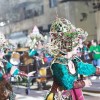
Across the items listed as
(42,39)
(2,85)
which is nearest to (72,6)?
(42,39)

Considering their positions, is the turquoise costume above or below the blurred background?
below

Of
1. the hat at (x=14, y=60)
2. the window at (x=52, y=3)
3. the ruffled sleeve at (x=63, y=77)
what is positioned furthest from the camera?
the window at (x=52, y=3)

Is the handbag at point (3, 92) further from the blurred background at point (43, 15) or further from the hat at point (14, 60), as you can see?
the blurred background at point (43, 15)

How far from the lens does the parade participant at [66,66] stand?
15.4ft

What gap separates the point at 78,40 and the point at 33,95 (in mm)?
5536

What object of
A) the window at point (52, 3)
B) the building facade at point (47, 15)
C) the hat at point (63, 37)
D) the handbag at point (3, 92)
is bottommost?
the handbag at point (3, 92)

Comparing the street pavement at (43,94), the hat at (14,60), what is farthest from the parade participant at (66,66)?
the street pavement at (43,94)

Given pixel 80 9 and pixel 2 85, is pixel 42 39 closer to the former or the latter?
pixel 2 85

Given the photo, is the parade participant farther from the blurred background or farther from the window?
the window

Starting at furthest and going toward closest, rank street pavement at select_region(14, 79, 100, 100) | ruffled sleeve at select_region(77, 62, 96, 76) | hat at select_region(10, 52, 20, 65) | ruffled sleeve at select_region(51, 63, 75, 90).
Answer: street pavement at select_region(14, 79, 100, 100) < hat at select_region(10, 52, 20, 65) < ruffled sleeve at select_region(77, 62, 96, 76) < ruffled sleeve at select_region(51, 63, 75, 90)

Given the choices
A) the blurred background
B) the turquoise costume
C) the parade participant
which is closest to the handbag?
the parade participant

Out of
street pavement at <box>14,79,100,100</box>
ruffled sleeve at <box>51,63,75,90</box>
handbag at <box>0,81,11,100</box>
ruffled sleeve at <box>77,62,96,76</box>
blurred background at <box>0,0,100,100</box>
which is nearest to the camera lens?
ruffled sleeve at <box>51,63,75,90</box>

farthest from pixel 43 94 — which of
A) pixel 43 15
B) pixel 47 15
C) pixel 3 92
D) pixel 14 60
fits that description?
pixel 43 15

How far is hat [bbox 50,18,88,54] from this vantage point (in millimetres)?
4887
